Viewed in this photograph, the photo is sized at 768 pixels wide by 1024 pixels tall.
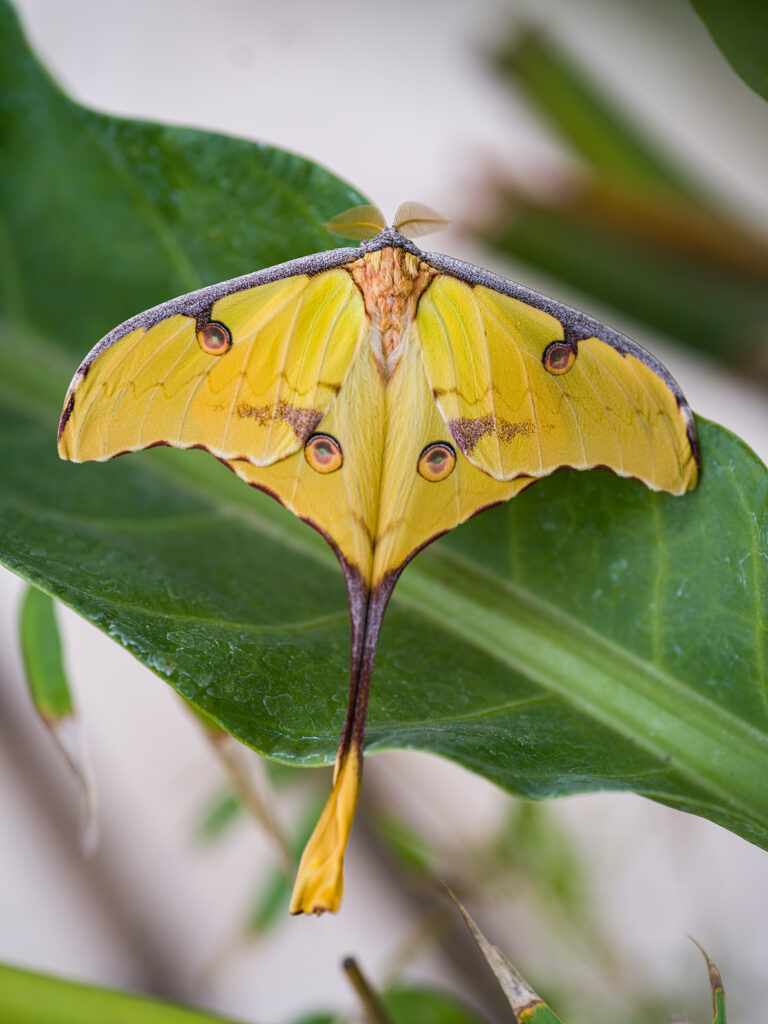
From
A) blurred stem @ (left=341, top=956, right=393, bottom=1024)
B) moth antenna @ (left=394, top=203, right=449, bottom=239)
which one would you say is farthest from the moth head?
blurred stem @ (left=341, top=956, right=393, bottom=1024)

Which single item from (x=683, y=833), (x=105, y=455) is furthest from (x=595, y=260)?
(x=683, y=833)

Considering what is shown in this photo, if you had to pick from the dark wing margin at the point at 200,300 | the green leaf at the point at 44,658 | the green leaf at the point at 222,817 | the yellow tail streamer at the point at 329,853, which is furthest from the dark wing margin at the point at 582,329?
the green leaf at the point at 222,817

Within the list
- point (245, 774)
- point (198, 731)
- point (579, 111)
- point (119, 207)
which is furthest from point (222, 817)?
point (579, 111)

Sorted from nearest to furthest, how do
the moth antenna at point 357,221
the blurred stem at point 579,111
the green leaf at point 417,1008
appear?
the moth antenna at point 357,221
the green leaf at point 417,1008
the blurred stem at point 579,111

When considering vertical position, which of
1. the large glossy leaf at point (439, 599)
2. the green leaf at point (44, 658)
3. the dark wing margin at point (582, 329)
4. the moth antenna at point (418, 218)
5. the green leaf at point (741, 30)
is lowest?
the green leaf at point (44, 658)

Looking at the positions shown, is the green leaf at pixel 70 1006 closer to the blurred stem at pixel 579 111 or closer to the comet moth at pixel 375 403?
the comet moth at pixel 375 403

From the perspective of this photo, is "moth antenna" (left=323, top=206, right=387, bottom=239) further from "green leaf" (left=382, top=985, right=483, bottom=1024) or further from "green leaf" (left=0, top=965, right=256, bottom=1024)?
"green leaf" (left=382, top=985, right=483, bottom=1024)
